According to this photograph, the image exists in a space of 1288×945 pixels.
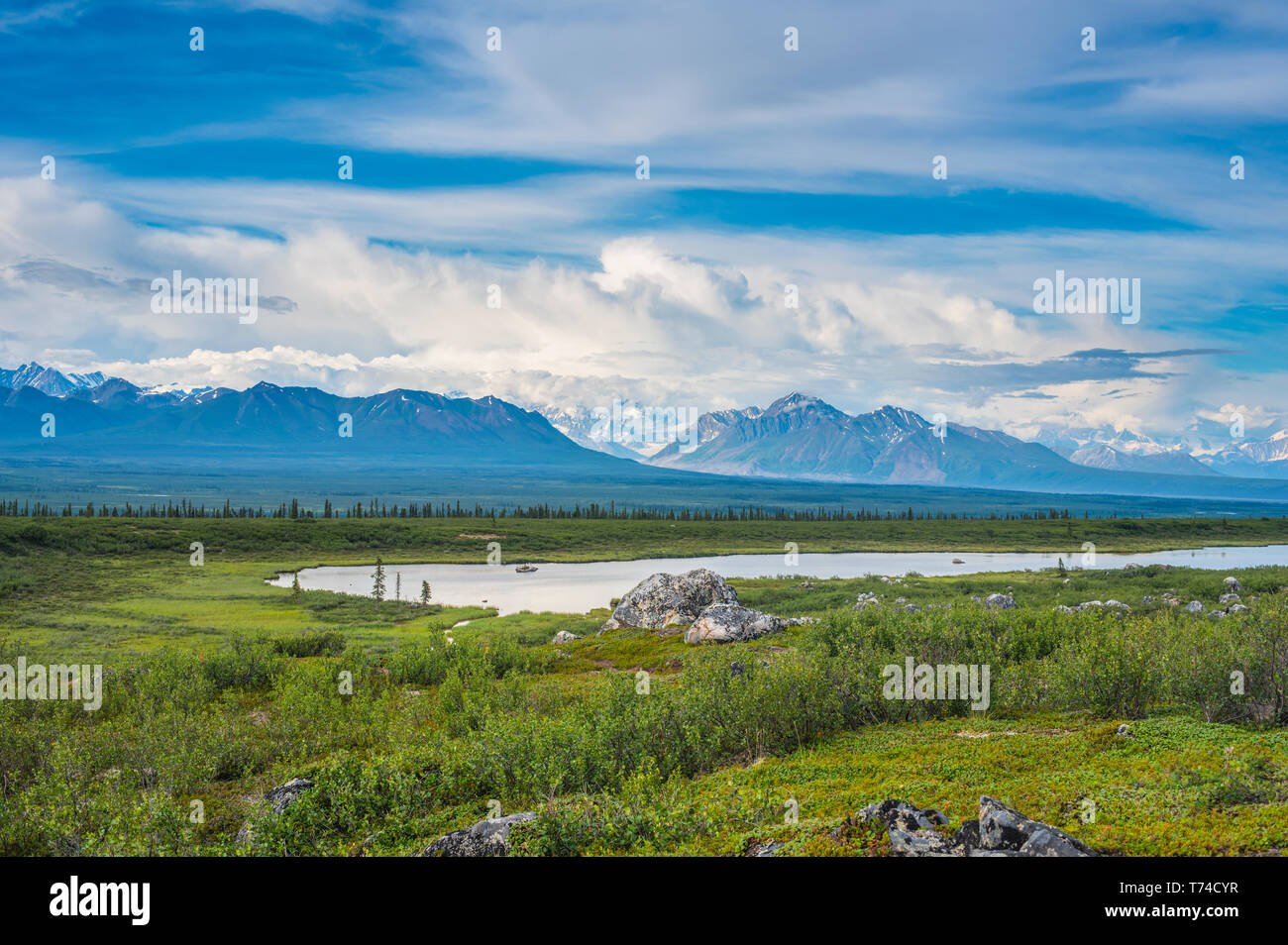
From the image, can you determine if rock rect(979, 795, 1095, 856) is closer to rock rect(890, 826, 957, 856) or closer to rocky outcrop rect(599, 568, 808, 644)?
rock rect(890, 826, 957, 856)

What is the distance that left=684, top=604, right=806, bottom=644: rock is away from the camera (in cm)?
3381

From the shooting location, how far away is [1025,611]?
29.1 metres

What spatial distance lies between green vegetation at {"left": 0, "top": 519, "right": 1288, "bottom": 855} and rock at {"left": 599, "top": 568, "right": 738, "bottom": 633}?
6.37 m

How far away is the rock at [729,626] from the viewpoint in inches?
1331

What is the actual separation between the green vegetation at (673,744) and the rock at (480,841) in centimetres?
36

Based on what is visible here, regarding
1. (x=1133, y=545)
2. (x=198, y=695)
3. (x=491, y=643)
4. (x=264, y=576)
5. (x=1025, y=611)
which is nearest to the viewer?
(x=198, y=695)

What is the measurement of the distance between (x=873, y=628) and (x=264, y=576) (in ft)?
246

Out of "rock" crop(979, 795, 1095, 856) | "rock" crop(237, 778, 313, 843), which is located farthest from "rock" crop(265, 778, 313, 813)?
"rock" crop(979, 795, 1095, 856)

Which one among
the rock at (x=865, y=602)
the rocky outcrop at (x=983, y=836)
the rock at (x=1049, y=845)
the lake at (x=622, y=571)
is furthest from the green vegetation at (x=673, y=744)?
the lake at (x=622, y=571)

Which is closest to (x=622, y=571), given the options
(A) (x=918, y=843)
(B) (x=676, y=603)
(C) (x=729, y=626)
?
(B) (x=676, y=603)

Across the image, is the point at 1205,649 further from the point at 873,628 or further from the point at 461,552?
the point at 461,552
